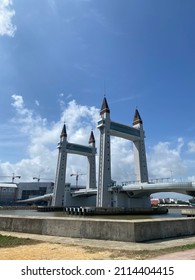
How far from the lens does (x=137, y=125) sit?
94938 mm

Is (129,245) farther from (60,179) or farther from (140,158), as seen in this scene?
(60,179)

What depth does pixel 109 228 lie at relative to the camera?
1230 centimetres

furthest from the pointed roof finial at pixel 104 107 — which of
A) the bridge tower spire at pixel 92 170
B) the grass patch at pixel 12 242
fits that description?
the grass patch at pixel 12 242

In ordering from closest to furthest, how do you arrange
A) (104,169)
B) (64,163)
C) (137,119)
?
(104,169)
(137,119)
(64,163)

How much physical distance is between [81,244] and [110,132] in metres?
73.1

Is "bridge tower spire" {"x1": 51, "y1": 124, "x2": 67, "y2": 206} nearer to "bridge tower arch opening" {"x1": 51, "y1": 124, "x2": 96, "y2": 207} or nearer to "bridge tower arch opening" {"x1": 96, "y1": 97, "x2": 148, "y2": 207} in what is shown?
"bridge tower arch opening" {"x1": 51, "y1": 124, "x2": 96, "y2": 207}

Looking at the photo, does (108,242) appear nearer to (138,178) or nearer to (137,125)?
(138,178)

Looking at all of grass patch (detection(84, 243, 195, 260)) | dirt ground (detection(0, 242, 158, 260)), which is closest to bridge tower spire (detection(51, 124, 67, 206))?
dirt ground (detection(0, 242, 158, 260))

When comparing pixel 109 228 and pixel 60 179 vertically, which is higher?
pixel 60 179

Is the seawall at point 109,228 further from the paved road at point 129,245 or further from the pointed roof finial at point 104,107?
the pointed roof finial at point 104,107

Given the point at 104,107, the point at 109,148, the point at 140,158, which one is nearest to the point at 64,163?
the point at 109,148

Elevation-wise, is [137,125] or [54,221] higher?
[137,125]

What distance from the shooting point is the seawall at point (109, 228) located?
462 inches
